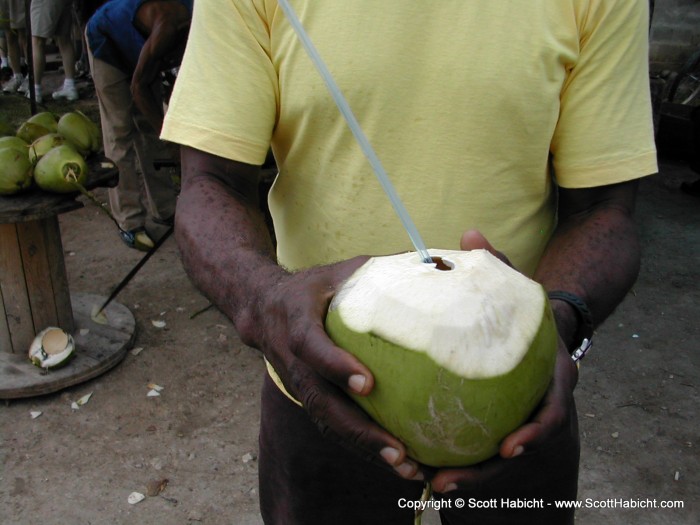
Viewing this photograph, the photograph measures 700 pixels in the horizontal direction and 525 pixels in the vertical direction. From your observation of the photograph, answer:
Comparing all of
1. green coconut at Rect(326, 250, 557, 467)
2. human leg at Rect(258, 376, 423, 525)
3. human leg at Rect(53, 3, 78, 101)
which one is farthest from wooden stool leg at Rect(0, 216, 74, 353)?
human leg at Rect(53, 3, 78, 101)

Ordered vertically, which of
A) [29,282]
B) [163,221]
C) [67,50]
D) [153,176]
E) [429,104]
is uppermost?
[429,104]

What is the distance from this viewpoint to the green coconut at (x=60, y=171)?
8.96ft

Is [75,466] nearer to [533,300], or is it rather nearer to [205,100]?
[205,100]

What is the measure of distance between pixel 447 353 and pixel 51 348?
8.74 feet

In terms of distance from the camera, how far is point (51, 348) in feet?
10.2

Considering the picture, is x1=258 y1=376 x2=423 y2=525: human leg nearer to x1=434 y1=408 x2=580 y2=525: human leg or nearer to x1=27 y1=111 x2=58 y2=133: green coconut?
x1=434 y1=408 x2=580 y2=525: human leg

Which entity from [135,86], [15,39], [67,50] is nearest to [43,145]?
[135,86]

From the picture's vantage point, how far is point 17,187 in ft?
8.98

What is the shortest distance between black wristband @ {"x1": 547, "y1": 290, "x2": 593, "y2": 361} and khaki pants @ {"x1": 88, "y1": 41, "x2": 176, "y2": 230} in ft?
11.9

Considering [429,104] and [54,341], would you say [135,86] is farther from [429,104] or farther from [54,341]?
[429,104]

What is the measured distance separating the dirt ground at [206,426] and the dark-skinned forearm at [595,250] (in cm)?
152

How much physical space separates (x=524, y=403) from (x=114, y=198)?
3980 mm

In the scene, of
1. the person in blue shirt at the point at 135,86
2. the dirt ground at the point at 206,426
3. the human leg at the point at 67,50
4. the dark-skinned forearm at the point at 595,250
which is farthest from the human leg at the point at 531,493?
the human leg at the point at 67,50

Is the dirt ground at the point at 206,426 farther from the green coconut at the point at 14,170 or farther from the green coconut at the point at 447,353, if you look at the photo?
the green coconut at the point at 447,353
